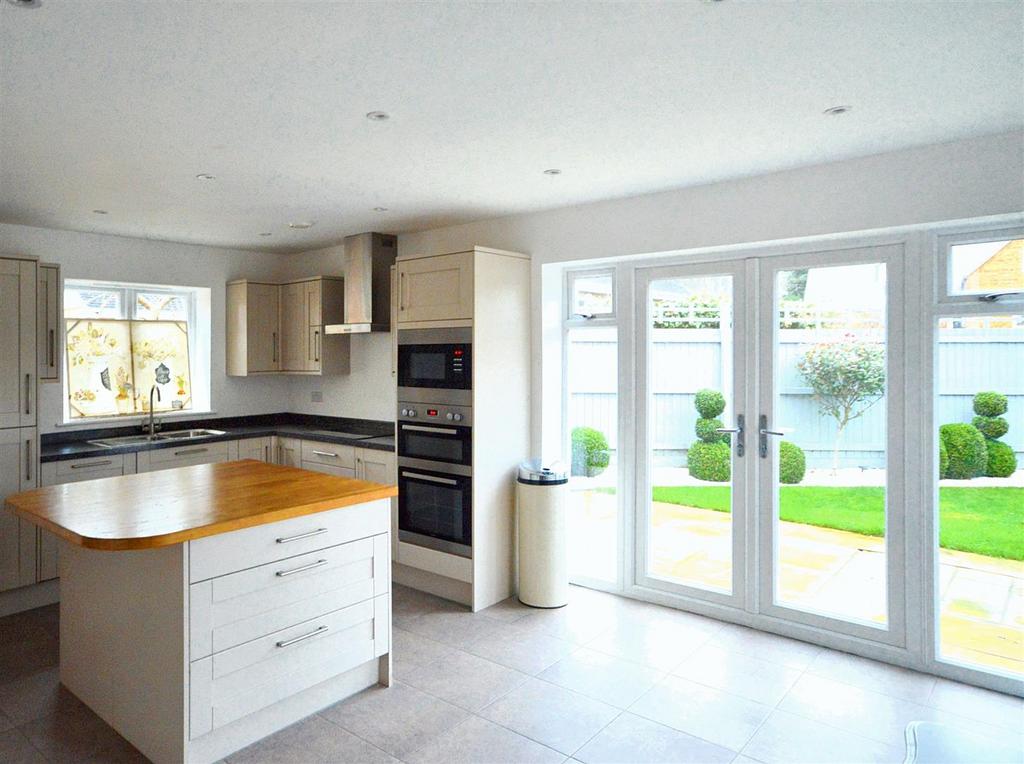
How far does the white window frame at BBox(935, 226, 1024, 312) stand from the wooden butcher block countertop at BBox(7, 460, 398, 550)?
272cm

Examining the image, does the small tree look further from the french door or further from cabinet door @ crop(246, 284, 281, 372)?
cabinet door @ crop(246, 284, 281, 372)

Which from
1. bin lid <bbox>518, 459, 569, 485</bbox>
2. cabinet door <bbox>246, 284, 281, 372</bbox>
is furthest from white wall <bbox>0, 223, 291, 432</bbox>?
bin lid <bbox>518, 459, 569, 485</bbox>

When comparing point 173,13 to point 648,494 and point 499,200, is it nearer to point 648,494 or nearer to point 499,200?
point 499,200

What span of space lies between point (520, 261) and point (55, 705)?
130 inches

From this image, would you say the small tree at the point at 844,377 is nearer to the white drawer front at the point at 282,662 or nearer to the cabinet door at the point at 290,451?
the white drawer front at the point at 282,662

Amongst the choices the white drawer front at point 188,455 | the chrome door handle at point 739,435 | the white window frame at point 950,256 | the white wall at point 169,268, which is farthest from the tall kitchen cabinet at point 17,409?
the white window frame at point 950,256

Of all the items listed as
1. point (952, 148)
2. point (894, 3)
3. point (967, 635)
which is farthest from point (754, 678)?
point (894, 3)

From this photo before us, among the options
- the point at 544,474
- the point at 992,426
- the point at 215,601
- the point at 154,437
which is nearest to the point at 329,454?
the point at 154,437

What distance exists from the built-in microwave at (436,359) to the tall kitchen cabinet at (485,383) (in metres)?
0.05

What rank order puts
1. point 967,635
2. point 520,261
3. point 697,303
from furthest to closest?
point 520,261 < point 697,303 < point 967,635

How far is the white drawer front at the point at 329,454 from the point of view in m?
4.93

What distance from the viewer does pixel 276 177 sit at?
349 centimetres

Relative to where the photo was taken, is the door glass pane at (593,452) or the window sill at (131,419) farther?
the window sill at (131,419)

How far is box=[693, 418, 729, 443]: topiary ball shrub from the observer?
152 inches
